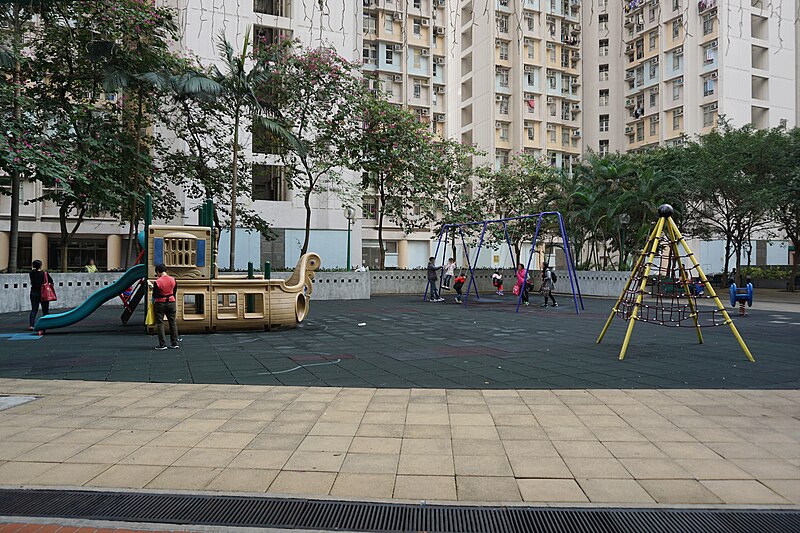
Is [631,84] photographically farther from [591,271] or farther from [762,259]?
[591,271]

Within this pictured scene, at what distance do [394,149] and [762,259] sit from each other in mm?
37242

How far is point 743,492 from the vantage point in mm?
3900

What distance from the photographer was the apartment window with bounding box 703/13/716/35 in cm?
4318

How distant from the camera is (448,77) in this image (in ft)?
173

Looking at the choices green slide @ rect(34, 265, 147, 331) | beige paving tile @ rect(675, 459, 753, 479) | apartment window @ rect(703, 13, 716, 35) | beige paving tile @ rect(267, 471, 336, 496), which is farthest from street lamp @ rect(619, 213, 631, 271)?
apartment window @ rect(703, 13, 716, 35)

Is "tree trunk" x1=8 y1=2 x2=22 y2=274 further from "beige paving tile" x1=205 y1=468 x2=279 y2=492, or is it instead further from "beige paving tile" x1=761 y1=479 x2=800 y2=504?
"beige paving tile" x1=761 y1=479 x2=800 y2=504

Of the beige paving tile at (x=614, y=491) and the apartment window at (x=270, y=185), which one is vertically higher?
the apartment window at (x=270, y=185)

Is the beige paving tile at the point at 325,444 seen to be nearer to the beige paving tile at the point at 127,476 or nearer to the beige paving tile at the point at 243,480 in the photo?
the beige paving tile at the point at 243,480

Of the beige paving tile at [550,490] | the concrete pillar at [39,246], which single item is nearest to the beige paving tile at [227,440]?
the beige paving tile at [550,490]

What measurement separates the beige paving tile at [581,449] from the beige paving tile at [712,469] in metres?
0.58

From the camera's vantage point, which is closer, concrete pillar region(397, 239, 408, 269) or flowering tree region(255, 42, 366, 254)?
flowering tree region(255, 42, 366, 254)

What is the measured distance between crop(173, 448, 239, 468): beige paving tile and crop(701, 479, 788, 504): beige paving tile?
364cm

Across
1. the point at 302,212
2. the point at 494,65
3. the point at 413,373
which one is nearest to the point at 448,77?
the point at 494,65

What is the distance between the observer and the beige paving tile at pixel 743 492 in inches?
148
